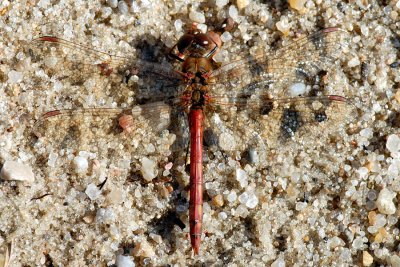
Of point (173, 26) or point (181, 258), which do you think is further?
point (173, 26)

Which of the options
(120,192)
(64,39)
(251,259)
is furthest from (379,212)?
(64,39)

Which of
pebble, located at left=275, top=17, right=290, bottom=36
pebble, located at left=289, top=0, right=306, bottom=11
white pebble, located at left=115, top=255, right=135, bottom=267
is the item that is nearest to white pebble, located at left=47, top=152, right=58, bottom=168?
white pebble, located at left=115, top=255, right=135, bottom=267

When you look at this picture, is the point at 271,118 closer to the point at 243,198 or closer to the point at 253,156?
the point at 253,156

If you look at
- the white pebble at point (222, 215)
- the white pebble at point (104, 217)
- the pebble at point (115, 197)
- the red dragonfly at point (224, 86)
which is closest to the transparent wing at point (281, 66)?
the red dragonfly at point (224, 86)

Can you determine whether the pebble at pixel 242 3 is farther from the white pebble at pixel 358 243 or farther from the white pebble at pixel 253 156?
the white pebble at pixel 358 243

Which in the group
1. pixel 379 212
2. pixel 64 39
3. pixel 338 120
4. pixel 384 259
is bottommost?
pixel 384 259

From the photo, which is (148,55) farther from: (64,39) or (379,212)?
(379,212)
